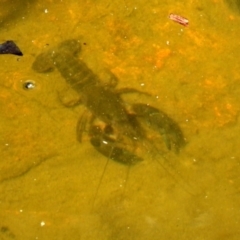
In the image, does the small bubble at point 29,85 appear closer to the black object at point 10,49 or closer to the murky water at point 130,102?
the murky water at point 130,102

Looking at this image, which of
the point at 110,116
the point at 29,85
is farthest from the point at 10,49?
the point at 110,116

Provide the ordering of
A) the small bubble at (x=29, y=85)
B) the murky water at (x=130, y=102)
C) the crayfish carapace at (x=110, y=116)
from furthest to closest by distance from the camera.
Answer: the small bubble at (x=29, y=85), the crayfish carapace at (x=110, y=116), the murky water at (x=130, y=102)

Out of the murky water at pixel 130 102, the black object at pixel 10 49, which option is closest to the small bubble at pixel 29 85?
the murky water at pixel 130 102

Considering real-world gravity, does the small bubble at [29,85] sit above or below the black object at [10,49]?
below

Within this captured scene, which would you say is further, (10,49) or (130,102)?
(10,49)

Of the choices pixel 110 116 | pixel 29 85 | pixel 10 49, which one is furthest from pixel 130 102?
pixel 10 49

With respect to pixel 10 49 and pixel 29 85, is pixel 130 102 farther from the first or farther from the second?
pixel 10 49

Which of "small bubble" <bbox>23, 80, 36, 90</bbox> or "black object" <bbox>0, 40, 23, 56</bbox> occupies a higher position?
"black object" <bbox>0, 40, 23, 56</bbox>

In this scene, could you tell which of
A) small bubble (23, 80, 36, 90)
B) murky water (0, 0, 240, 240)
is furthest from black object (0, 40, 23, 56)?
small bubble (23, 80, 36, 90)

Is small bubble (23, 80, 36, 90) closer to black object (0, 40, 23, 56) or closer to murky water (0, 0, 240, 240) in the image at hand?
murky water (0, 0, 240, 240)
